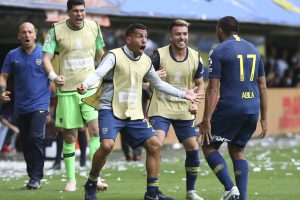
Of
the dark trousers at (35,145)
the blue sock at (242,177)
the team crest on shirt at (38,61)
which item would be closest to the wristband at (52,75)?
the dark trousers at (35,145)

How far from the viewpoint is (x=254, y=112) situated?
10422 mm

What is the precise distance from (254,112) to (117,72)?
64.4 inches

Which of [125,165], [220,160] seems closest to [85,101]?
[220,160]

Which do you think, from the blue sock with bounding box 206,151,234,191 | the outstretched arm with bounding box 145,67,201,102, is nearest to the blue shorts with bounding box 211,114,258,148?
the blue sock with bounding box 206,151,234,191

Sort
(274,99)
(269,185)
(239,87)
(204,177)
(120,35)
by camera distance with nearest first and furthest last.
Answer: (239,87), (269,185), (204,177), (120,35), (274,99)

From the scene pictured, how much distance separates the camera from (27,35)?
1258 cm

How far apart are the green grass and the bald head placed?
6.47 feet

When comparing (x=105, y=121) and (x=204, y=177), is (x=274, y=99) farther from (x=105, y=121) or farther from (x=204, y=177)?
(x=105, y=121)

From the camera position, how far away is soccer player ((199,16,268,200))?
10242 mm

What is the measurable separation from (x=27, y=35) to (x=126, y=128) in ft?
8.87

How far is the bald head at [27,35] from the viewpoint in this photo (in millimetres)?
12545

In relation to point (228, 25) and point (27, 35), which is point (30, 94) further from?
point (228, 25)

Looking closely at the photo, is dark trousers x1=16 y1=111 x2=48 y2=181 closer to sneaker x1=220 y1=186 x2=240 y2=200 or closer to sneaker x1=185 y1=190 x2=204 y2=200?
sneaker x1=185 y1=190 x2=204 y2=200

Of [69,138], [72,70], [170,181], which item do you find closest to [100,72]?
[72,70]
